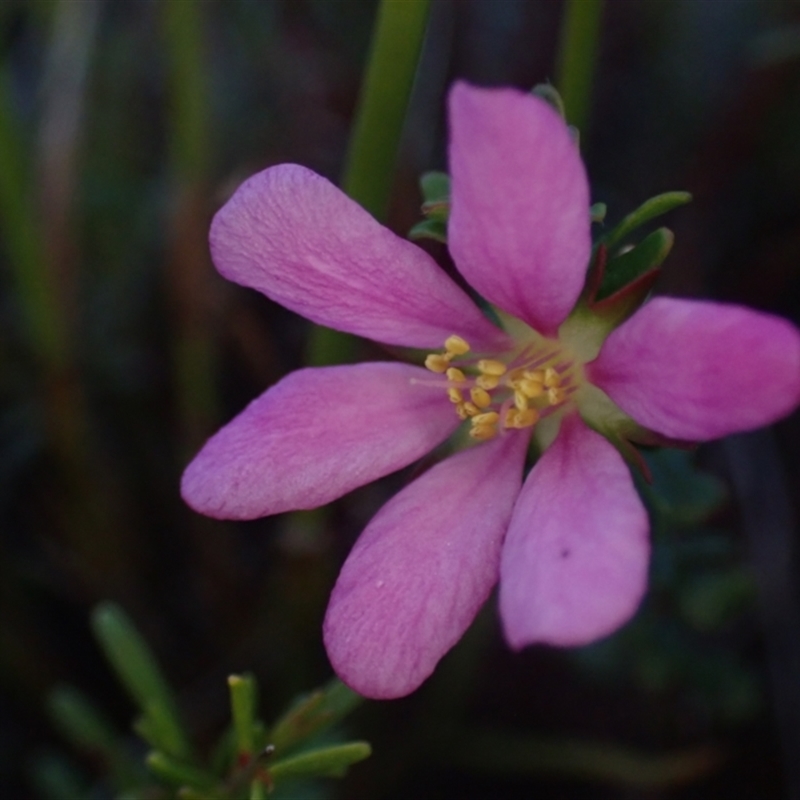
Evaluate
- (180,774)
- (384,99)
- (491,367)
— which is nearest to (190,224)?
(384,99)

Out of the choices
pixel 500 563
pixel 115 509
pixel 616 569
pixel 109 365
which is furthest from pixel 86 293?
pixel 616 569

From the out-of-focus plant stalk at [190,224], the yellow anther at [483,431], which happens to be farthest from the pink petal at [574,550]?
the out-of-focus plant stalk at [190,224]

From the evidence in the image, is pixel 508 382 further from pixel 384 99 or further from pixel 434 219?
pixel 384 99

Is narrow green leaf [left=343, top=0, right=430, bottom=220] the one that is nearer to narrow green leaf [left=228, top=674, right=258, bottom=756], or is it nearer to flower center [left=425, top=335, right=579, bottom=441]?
flower center [left=425, top=335, right=579, bottom=441]

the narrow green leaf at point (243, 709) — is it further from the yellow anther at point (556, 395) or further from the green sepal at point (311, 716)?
the yellow anther at point (556, 395)

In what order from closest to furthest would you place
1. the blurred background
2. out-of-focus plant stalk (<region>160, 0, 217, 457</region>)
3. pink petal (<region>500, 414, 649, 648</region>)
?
pink petal (<region>500, 414, 649, 648</region>) → out-of-focus plant stalk (<region>160, 0, 217, 457</region>) → the blurred background

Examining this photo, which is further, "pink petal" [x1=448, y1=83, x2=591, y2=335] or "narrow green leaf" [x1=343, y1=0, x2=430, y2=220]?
"narrow green leaf" [x1=343, y1=0, x2=430, y2=220]

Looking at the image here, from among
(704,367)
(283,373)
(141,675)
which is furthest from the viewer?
(283,373)

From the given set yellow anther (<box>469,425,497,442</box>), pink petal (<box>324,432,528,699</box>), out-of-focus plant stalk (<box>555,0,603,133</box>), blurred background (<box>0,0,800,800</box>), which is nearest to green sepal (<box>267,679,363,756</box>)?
pink petal (<box>324,432,528,699</box>)
